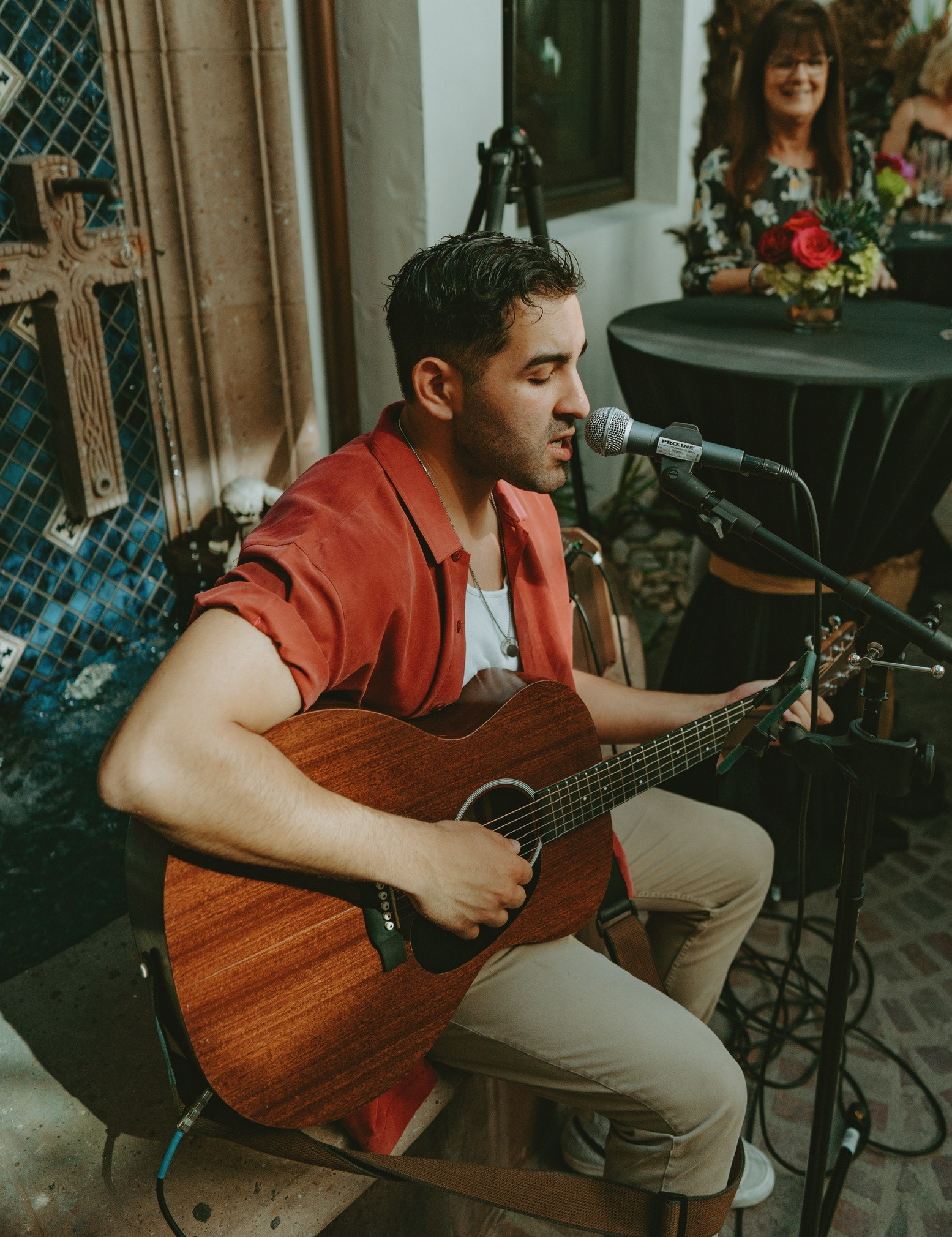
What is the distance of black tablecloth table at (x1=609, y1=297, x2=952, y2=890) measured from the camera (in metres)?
2.30

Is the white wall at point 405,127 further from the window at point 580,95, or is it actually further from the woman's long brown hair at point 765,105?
the window at point 580,95

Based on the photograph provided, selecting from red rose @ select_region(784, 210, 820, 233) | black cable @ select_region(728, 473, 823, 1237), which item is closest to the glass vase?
red rose @ select_region(784, 210, 820, 233)

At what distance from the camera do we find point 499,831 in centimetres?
157

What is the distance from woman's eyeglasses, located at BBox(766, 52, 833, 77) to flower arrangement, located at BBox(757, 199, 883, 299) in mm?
657

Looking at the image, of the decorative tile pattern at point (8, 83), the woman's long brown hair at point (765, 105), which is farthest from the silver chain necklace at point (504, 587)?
the woman's long brown hair at point (765, 105)

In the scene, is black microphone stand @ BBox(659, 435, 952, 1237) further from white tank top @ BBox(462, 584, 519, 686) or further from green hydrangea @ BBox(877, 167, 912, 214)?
green hydrangea @ BBox(877, 167, 912, 214)

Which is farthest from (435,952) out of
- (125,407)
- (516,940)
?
(125,407)

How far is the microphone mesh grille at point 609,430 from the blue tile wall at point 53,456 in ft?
5.55

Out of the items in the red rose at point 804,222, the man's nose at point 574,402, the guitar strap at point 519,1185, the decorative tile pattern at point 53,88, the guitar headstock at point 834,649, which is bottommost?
the guitar strap at point 519,1185

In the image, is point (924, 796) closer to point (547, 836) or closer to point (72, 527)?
point (547, 836)

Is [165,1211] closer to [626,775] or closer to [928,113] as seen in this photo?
[626,775]

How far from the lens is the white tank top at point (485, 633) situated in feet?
5.65

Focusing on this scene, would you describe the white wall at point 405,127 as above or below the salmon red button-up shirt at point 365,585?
above

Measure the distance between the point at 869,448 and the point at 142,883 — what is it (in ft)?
5.97
